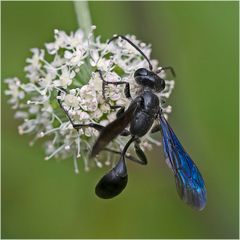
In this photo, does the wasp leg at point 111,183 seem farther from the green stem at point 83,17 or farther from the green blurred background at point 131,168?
the green blurred background at point 131,168

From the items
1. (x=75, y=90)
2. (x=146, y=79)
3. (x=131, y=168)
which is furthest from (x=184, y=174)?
(x=131, y=168)

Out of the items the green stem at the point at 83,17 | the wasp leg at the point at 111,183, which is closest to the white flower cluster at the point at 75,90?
the green stem at the point at 83,17

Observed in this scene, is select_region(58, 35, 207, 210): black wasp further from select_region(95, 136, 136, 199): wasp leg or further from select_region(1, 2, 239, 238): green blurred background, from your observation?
select_region(1, 2, 239, 238): green blurred background

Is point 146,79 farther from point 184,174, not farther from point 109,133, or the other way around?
point 109,133

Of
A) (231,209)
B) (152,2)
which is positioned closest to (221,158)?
(231,209)

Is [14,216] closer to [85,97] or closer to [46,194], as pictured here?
[46,194]
